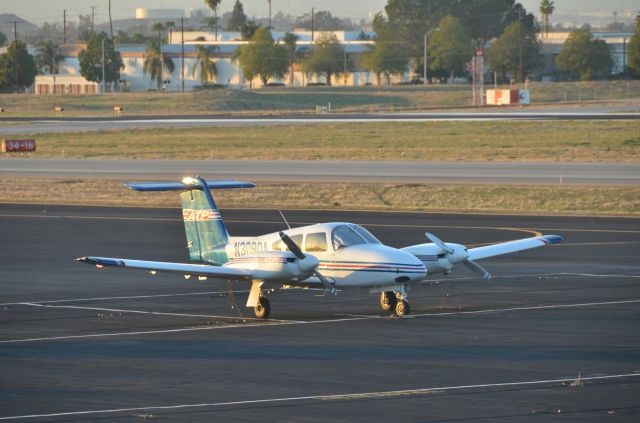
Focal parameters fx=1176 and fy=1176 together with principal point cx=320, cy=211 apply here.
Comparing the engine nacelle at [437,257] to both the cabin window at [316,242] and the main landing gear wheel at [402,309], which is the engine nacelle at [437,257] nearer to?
the main landing gear wheel at [402,309]

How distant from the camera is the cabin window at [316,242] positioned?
2897cm

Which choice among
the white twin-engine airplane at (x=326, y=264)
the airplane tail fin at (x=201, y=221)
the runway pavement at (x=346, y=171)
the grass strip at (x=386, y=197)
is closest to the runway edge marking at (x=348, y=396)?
the white twin-engine airplane at (x=326, y=264)

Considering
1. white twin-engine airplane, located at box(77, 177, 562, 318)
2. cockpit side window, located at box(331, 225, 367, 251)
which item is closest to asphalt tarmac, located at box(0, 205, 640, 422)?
white twin-engine airplane, located at box(77, 177, 562, 318)

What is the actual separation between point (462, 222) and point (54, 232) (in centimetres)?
1707

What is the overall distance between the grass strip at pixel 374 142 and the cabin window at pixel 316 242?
1981 inches

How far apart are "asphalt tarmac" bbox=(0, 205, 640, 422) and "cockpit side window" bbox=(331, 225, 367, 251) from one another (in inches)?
73.1

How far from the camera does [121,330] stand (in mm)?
27766

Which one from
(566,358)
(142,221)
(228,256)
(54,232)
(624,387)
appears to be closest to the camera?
(624,387)

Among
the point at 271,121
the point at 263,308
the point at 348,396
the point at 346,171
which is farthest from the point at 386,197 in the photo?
the point at 271,121

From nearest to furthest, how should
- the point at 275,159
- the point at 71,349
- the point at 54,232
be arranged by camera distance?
the point at 71,349 < the point at 54,232 < the point at 275,159

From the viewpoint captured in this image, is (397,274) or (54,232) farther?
(54,232)

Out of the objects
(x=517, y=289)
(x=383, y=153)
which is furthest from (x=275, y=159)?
(x=517, y=289)

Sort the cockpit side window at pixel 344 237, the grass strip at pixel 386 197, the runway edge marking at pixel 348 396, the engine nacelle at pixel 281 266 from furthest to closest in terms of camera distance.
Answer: the grass strip at pixel 386 197 < the cockpit side window at pixel 344 237 < the engine nacelle at pixel 281 266 < the runway edge marking at pixel 348 396

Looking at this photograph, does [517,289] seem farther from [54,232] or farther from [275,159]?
[275,159]
